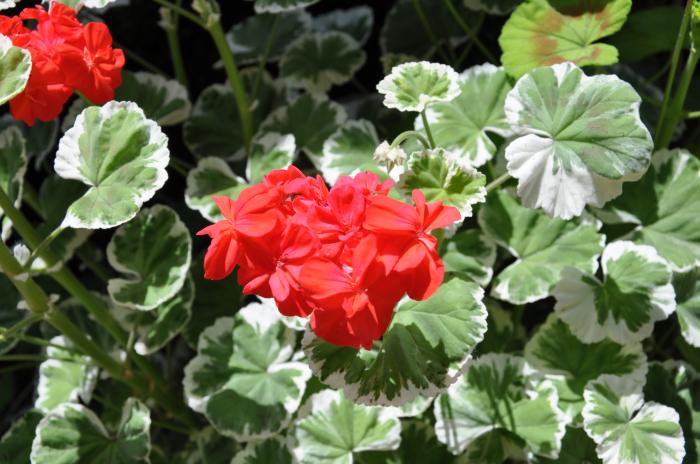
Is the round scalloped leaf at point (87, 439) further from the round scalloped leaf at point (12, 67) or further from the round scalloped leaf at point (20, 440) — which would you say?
the round scalloped leaf at point (12, 67)

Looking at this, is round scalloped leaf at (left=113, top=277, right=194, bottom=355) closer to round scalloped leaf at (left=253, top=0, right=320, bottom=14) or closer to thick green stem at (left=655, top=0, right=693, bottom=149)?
round scalloped leaf at (left=253, top=0, right=320, bottom=14)

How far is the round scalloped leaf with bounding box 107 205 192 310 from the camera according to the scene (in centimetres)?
129

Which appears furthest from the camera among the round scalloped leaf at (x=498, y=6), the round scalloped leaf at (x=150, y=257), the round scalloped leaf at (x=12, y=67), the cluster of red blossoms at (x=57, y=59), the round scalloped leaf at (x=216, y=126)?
the round scalloped leaf at (x=216, y=126)

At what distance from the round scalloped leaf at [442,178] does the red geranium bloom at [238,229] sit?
197mm

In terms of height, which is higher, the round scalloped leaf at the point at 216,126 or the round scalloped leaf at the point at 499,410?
the round scalloped leaf at the point at 216,126

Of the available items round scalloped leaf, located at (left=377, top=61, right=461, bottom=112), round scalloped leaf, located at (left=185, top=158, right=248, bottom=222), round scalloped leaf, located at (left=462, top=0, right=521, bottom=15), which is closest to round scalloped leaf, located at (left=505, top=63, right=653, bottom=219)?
round scalloped leaf, located at (left=377, top=61, right=461, bottom=112)

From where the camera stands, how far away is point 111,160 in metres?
1.12

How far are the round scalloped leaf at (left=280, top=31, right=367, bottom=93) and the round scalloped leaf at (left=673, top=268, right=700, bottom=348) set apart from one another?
738 millimetres

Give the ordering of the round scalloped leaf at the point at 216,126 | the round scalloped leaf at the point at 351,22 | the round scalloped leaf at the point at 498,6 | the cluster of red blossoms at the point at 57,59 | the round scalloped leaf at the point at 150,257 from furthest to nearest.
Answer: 1. the round scalloped leaf at the point at 351,22
2. the round scalloped leaf at the point at 216,126
3. the round scalloped leaf at the point at 498,6
4. the round scalloped leaf at the point at 150,257
5. the cluster of red blossoms at the point at 57,59

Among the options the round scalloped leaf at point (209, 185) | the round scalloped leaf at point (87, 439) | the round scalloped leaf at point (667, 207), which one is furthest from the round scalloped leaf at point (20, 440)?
the round scalloped leaf at point (667, 207)

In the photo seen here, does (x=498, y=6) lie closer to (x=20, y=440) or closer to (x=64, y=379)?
(x=64, y=379)

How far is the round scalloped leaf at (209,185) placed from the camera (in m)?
1.38

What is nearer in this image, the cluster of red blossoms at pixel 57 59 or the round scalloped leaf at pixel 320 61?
the cluster of red blossoms at pixel 57 59

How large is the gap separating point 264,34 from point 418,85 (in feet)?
2.38
